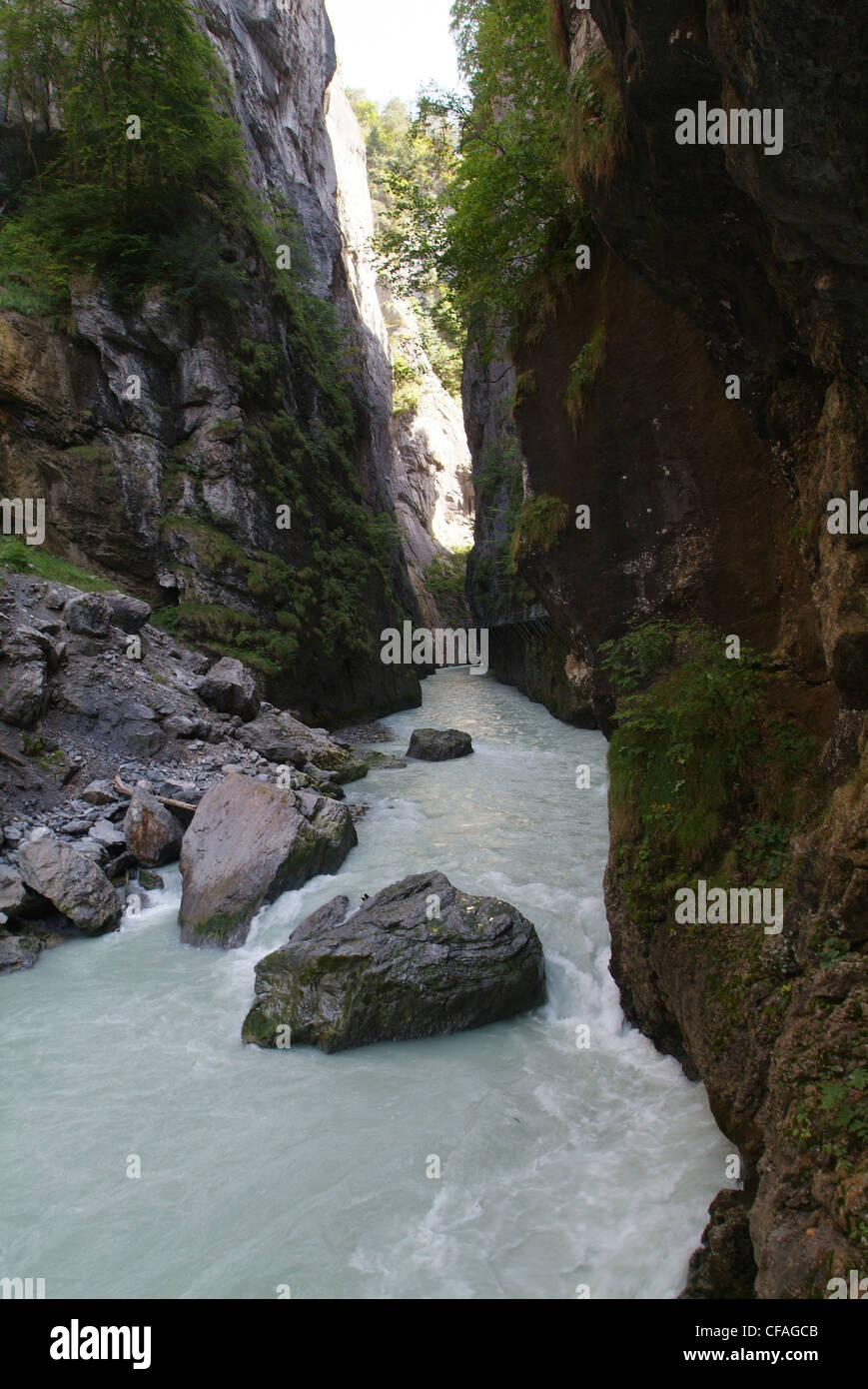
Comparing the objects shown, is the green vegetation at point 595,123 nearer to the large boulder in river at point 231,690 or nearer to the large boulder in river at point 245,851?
the large boulder in river at point 245,851

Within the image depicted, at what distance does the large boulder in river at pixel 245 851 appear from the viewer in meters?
8.80

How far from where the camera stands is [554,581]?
1043cm

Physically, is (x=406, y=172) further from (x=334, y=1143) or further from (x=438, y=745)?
(x=334, y=1143)

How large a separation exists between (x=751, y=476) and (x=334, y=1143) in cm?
675

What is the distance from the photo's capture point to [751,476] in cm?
716

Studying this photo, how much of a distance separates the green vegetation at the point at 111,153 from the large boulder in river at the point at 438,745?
11.8 m

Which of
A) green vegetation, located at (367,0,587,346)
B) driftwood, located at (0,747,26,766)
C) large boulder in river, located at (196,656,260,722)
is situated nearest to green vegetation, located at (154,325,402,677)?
large boulder in river, located at (196,656,260,722)

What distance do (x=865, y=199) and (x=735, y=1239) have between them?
4.99m

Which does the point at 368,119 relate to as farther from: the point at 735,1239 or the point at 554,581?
the point at 735,1239

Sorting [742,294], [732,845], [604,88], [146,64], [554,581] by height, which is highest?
[146,64]

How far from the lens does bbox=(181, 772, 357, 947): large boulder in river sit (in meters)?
8.80

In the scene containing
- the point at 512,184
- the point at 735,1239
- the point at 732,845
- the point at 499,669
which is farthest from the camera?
the point at 499,669

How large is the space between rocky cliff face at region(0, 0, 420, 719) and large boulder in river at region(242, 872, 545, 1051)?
10.4 m
